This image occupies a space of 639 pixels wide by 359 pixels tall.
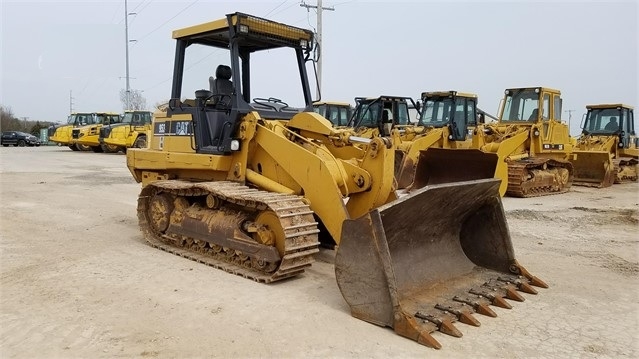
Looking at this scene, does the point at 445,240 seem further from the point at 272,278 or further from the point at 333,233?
the point at 272,278

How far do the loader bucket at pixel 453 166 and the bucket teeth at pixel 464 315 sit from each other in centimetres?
177

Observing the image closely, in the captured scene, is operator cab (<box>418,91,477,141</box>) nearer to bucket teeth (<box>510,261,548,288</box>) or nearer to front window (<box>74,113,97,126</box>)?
bucket teeth (<box>510,261,548,288</box>)

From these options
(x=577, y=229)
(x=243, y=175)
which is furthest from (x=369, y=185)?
(x=577, y=229)

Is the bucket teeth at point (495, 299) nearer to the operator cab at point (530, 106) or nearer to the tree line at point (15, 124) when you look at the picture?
the operator cab at point (530, 106)

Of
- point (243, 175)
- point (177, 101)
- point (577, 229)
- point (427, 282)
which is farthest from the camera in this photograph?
point (577, 229)

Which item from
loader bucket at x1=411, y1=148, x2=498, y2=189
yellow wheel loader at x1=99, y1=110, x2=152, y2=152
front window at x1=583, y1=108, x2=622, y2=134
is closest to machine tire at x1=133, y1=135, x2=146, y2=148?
yellow wheel loader at x1=99, y1=110, x2=152, y2=152

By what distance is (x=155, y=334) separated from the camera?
3777mm

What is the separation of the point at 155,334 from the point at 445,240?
3018mm

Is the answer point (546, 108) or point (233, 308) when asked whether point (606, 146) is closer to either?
point (546, 108)

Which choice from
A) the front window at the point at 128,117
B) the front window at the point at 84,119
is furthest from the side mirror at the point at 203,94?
the front window at the point at 84,119

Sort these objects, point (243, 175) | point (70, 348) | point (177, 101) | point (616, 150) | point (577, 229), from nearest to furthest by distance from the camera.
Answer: point (70, 348), point (243, 175), point (177, 101), point (577, 229), point (616, 150)

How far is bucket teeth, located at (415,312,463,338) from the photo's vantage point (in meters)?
3.85

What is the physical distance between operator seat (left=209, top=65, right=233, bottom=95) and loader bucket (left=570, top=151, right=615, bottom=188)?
12.9 metres

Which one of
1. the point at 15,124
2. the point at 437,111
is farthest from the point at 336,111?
the point at 15,124
